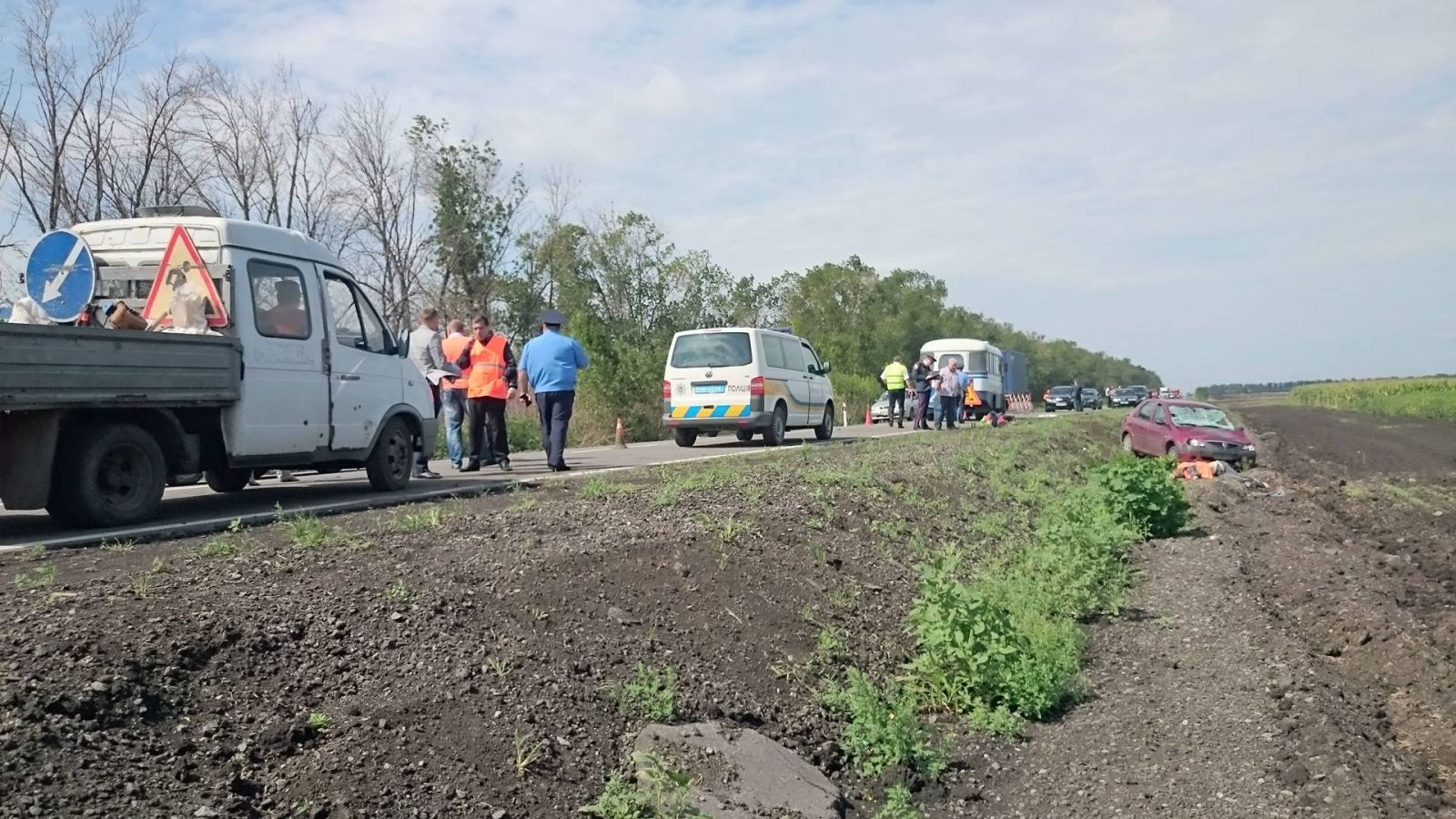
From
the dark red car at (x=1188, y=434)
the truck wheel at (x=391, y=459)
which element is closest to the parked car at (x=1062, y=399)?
the dark red car at (x=1188, y=434)

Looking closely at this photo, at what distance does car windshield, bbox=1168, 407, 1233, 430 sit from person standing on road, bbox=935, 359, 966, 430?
5.70 metres

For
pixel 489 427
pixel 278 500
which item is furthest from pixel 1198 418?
pixel 278 500

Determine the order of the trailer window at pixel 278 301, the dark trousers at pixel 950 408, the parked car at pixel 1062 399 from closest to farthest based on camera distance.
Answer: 1. the trailer window at pixel 278 301
2. the dark trousers at pixel 950 408
3. the parked car at pixel 1062 399

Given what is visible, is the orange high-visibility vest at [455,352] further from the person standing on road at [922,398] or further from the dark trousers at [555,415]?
the person standing on road at [922,398]

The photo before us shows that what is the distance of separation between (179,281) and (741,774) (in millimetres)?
6577

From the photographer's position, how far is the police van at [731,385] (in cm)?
1898

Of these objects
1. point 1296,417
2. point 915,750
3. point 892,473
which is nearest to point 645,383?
point 892,473

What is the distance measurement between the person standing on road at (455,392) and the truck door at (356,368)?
8.54 ft

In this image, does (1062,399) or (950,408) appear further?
(1062,399)

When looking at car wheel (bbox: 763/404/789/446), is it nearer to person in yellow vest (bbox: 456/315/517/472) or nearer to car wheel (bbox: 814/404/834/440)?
car wheel (bbox: 814/404/834/440)

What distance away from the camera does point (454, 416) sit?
14133 millimetres

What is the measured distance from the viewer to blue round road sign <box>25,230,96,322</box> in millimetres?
9258

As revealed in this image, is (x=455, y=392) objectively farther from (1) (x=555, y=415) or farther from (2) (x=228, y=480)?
(2) (x=228, y=480)

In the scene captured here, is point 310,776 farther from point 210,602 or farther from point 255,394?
point 255,394
